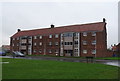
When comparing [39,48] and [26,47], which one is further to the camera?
[26,47]

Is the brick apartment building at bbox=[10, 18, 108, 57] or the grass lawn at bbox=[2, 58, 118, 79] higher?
the brick apartment building at bbox=[10, 18, 108, 57]

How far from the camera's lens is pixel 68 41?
5522 centimetres

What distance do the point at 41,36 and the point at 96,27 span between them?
21.3 metres

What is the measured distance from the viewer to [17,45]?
235ft

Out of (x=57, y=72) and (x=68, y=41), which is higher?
(x=68, y=41)

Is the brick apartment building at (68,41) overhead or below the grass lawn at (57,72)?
overhead

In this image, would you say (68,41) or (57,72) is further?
(68,41)

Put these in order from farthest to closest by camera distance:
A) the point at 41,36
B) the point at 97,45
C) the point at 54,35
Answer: the point at 41,36 → the point at 54,35 → the point at 97,45

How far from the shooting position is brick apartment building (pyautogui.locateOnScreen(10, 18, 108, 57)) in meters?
49.5

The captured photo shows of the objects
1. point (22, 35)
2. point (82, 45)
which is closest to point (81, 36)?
point (82, 45)

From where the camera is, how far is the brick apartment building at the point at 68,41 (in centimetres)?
4947

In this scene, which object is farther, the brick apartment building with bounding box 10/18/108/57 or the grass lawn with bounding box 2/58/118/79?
the brick apartment building with bounding box 10/18/108/57

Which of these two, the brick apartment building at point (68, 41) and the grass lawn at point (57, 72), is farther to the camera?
the brick apartment building at point (68, 41)

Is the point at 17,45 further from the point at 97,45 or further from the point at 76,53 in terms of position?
the point at 97,45
